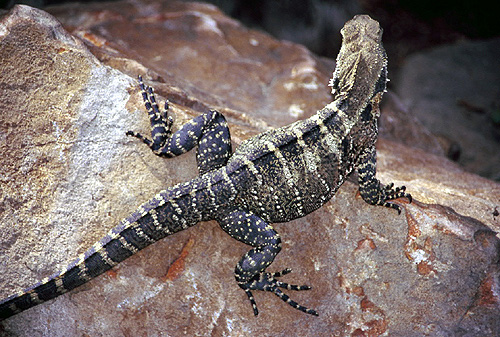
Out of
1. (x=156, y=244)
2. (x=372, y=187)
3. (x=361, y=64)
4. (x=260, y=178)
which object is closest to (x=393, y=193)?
(x=372, y=187)

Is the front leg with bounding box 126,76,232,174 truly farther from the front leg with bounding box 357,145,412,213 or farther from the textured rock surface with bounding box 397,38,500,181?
the textured rock surface with bounding box 397,38,500,181

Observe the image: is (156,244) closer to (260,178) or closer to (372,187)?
(260,178)

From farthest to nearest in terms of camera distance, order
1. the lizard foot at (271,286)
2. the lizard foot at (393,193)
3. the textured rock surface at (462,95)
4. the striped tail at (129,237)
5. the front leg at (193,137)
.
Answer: the textured rock surface at (462,95), the lizard foot at (393,193), the front leg at (193,137), the lizard foot at (271,286), the striped tail at (129,237)

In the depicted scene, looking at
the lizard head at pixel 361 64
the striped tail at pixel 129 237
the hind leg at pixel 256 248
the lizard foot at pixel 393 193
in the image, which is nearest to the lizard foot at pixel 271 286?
the hind leg at pixel 256 248

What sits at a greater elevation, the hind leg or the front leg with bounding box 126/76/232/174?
the front leg with bounding box 126/76/232/174

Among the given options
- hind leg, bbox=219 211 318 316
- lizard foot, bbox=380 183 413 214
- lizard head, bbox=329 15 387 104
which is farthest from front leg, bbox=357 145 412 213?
hind leg, bbox=219 211 318 316

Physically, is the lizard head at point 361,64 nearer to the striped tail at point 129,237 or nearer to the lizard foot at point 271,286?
the striped tail at point 129,237

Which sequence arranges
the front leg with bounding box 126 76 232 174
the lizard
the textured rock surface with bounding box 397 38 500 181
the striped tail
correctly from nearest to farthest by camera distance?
the striped tail → the lizard → the front leg with bounding box 126 76 232 174 → the textured rock surface with bounding box 397 38 500 181

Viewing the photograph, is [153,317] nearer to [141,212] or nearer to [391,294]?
[141,212]
